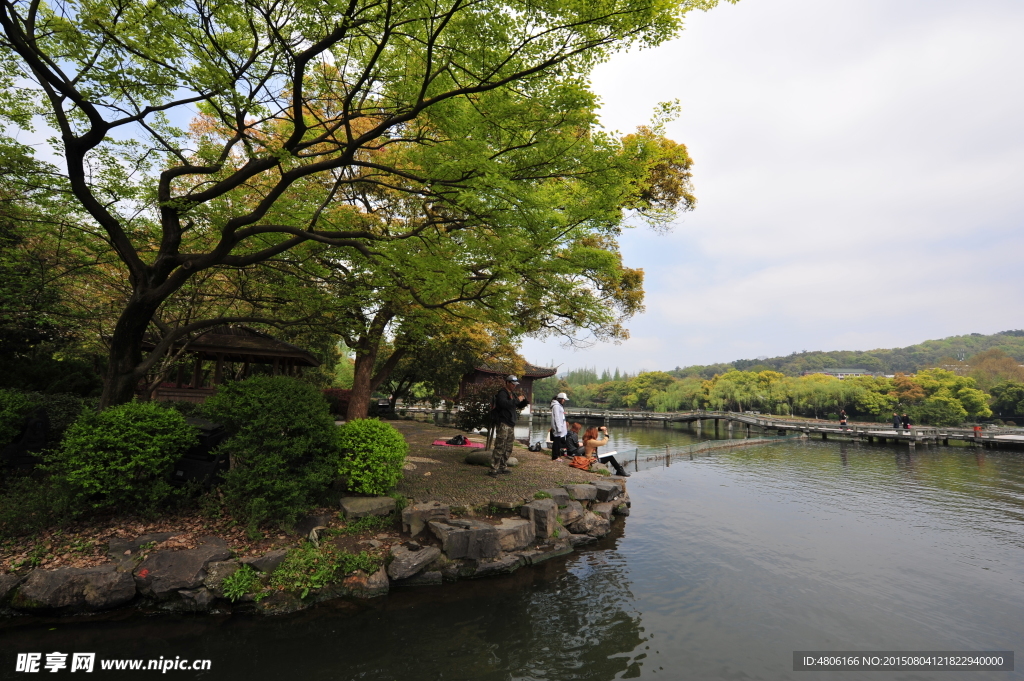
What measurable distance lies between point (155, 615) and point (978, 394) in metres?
59.1

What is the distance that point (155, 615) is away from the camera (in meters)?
4.64

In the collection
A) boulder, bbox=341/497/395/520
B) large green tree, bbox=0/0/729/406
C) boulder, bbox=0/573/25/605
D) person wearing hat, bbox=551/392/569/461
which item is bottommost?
boulder, bbox=0/573/25/605

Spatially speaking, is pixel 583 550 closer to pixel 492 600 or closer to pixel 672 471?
pixel 492 600

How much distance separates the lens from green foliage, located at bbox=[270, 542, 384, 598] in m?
5.07

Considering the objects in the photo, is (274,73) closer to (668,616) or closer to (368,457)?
(368,457)

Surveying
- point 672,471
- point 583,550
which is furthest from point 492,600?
point 672,471

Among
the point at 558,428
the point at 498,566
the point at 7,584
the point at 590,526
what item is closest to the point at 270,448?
the point at 7,584

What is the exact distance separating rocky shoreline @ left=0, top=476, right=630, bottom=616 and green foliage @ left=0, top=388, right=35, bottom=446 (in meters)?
3.01

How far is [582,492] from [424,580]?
3.97 m

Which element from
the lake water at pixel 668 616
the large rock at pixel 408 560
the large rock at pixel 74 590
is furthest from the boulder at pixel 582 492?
the large rock at pixel 74 590

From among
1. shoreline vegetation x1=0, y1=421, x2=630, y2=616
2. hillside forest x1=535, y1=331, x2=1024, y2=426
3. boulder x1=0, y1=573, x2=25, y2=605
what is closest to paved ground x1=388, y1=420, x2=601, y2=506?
shoreline vegetation x1=0, y1=421, x2=630, y2=616

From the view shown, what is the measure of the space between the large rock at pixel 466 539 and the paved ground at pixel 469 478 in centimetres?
79

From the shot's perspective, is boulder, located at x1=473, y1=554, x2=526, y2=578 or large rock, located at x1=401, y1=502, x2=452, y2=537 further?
large rock, located at x1=401, y1=502, x2=452, y2=537

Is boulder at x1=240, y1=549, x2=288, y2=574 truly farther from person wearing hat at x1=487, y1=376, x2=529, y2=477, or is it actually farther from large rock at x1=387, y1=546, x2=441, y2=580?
person wearing hat at x1=487, y1=376, x2=529, y2=477
